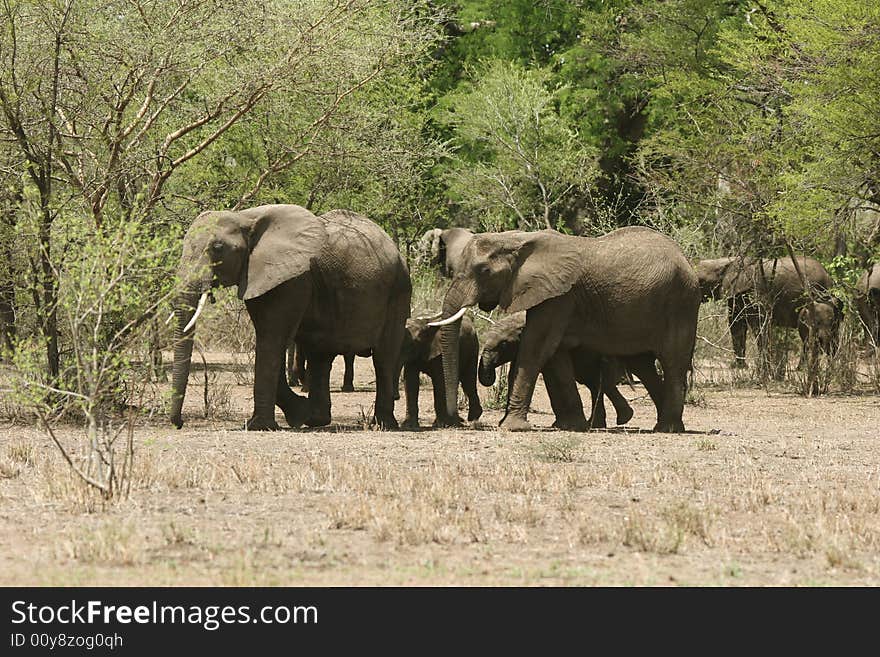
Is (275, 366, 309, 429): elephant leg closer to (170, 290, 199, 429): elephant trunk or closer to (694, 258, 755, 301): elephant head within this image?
(170, 290, 199, 429): elephant trunk

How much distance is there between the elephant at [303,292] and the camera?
14734mm

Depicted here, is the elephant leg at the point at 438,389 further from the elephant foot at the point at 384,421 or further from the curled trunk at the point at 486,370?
the elephant foot at the point at 384,421

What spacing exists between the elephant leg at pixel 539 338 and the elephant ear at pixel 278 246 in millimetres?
2462

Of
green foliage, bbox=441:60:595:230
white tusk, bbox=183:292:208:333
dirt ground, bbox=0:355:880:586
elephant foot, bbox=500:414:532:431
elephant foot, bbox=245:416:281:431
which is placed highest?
green foliage, bbox=441:60:595:230

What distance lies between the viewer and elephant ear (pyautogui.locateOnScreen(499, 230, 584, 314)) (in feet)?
49.8

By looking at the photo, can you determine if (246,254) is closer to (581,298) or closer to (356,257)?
(356,257)

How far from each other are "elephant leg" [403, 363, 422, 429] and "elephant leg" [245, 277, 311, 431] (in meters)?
1.87

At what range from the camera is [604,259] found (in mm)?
15406

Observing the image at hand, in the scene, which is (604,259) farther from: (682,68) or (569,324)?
(682,68)

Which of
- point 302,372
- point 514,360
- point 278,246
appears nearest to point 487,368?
point 514,360

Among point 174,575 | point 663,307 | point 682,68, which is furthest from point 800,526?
point 682,68

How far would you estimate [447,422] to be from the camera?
1659cm

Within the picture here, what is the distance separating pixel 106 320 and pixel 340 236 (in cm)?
274

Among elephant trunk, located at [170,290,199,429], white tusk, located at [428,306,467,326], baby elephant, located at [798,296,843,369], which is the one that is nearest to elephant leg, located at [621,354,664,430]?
white tusk, located at [428,306,467,326]
